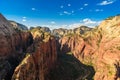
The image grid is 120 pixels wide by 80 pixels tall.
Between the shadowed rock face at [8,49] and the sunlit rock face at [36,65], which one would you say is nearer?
the sunlit rock face at [36,65]

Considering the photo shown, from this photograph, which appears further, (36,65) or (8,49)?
(8,49)

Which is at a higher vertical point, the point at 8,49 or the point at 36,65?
the point at 8,49

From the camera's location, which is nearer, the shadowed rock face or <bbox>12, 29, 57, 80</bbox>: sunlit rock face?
<bbox>12, 29, 57, 80</bbox>: sunlit rock face

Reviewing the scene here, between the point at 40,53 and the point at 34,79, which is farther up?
the point at 40,53

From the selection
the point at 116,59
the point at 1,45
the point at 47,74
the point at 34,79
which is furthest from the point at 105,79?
the point at 1,45

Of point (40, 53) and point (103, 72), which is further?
point (103, 72)

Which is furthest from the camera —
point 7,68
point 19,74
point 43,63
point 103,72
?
point 103,72

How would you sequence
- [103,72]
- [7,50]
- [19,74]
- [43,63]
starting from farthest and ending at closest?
1. [103,72]
2. [43,63]
3. [7,50]
4. [19,74]

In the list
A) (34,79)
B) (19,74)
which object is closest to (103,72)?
(34,79)

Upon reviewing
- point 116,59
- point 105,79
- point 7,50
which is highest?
point 7,50

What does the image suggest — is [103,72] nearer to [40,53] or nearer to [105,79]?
[105,79]
